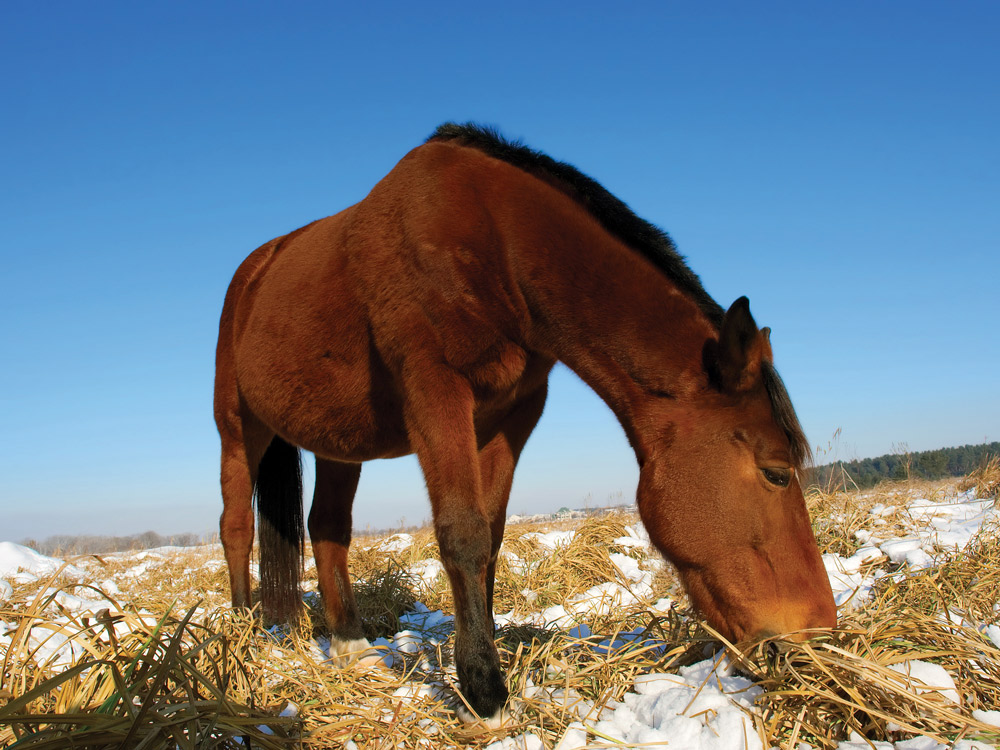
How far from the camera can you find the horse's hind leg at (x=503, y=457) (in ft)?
10.8

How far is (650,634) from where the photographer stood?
2.73m

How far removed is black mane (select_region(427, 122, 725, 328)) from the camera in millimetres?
2686

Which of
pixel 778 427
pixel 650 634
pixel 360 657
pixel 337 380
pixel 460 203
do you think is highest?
pixel 460 203

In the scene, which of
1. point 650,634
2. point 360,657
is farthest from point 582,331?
point 360,657

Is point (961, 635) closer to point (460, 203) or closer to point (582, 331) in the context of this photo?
point (582, 331)

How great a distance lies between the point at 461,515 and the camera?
2572 millimetres

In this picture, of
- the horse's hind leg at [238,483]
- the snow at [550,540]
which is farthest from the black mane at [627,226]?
the snow at [550,540]

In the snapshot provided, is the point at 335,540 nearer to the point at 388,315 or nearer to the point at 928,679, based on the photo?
the point at 388,315

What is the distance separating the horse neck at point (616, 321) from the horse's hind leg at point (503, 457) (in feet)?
2.25

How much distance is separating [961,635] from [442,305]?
237 cm

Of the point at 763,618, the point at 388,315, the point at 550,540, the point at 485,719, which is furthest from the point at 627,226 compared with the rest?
the point at 550,540

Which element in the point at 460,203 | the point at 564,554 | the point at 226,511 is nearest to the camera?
the point at 460,203

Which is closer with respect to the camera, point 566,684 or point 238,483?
point 566,684

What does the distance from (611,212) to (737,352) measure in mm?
903
